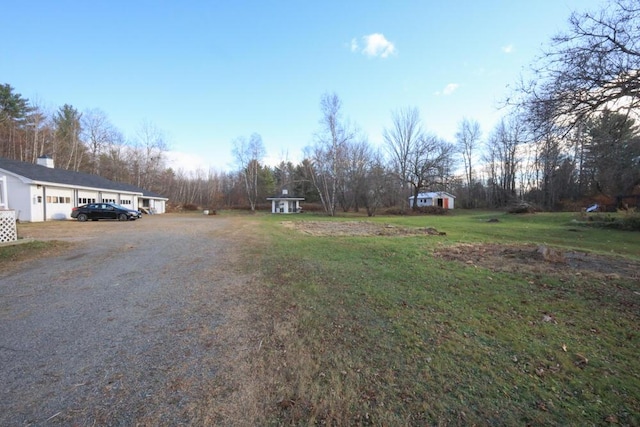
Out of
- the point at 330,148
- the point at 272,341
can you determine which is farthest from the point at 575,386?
the point at 330,148

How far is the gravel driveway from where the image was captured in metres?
2.25

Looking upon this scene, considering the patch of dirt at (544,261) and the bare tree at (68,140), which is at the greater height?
the bare tree at (68,140)

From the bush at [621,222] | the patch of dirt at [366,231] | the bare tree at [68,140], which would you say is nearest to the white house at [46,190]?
the bare tree at [68,140]

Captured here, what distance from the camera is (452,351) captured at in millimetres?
3127

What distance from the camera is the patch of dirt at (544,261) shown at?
6.63m

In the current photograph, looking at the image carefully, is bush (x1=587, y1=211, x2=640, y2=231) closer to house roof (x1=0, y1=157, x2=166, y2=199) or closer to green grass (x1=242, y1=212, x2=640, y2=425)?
green grass (x1=242, y1=212, x2=640, y2=425)

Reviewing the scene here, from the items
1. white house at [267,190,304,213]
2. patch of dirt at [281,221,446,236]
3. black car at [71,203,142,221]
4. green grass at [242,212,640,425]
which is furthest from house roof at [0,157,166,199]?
green grass at [242,212,640,425]

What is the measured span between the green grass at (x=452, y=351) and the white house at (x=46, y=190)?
19805 millimetres

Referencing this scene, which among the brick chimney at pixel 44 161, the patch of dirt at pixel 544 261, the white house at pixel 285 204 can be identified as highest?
the brick chimney at pixel 44 161

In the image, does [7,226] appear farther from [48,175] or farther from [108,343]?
[48,175]

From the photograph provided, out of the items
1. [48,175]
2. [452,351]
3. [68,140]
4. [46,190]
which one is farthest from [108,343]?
[68,140]

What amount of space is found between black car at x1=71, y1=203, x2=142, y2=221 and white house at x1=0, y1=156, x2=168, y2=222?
4.83ft

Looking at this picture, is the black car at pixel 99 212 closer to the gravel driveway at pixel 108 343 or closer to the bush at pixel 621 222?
the gravel driveway at pixel 108 343

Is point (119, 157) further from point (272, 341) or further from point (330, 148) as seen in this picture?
point (272, 341)
